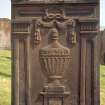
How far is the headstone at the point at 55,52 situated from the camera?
19.6 ft

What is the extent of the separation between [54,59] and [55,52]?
12cm

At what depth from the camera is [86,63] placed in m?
6.05

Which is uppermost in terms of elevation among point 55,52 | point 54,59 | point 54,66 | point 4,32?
point 4,32

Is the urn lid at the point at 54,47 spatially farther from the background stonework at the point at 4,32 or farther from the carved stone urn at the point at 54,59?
the background stonework at the point at 4,32

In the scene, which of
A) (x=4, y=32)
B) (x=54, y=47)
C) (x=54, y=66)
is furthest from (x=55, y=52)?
(x=4, y=32)

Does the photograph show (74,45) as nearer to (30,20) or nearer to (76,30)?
(76,30)

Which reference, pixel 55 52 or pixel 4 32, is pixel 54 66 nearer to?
pixel 55 52

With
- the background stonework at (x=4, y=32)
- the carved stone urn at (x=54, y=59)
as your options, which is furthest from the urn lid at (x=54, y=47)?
the background stonework at (x=4, y=32)

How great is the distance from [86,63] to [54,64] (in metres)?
0.52

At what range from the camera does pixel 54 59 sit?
6062 millimetres

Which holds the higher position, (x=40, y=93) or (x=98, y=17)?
(x=98, y=17)

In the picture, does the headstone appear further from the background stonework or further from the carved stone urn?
the background stonework

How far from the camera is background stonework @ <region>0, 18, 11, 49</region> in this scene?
29861 mm

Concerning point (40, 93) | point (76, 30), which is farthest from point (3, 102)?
point (76, 30)
